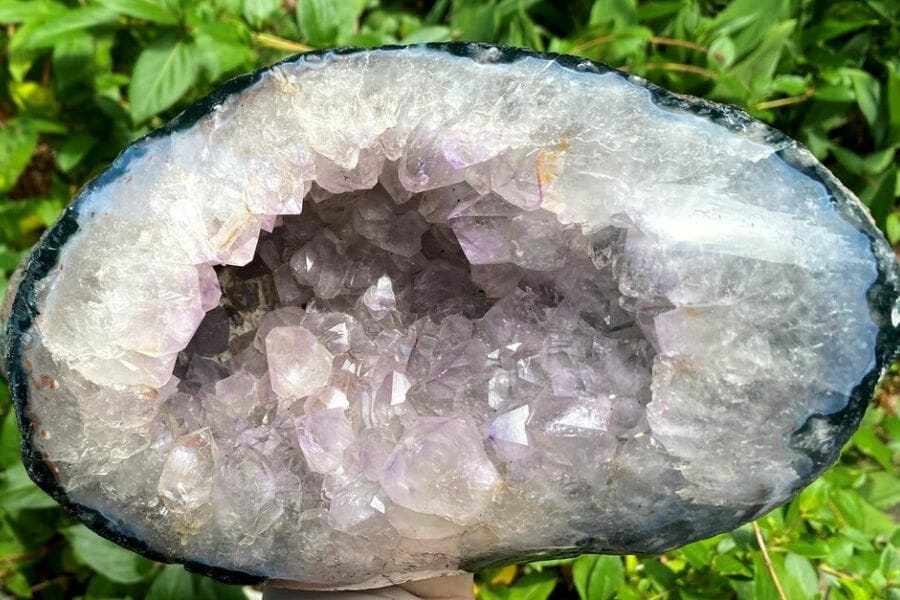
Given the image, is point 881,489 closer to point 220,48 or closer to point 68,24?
point 220,48

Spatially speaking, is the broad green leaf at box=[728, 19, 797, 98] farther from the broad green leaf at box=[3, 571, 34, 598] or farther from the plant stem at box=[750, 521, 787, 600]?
the broad green leaf at box=[3, 571, 34, 598]

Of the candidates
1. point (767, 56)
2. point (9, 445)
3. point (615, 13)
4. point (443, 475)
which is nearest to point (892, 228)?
point (767, 56)

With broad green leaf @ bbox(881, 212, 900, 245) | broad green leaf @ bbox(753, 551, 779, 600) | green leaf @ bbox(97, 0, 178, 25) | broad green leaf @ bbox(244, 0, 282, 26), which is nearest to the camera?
broad green leaf @ bbox(753, 551, 779, 600)

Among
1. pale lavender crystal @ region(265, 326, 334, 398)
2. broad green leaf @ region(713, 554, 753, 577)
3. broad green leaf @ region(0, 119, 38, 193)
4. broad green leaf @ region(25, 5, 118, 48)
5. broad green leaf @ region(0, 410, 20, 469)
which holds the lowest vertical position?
broad green leaf @ region(713, 554, 753, 577)

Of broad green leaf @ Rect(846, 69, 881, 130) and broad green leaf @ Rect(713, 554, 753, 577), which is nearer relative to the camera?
broad green leaf @ Rect(713, 554, 753, 577)

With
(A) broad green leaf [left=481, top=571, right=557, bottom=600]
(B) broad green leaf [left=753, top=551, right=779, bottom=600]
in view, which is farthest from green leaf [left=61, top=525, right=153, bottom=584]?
(B) broad green leaf [left=753, top=551, right=779, bottom=600]

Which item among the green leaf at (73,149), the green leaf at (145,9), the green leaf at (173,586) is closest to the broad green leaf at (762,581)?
the green leaf at (173,586)

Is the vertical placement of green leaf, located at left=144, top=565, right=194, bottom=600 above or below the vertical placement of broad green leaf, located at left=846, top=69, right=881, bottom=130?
below
